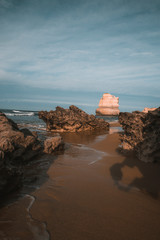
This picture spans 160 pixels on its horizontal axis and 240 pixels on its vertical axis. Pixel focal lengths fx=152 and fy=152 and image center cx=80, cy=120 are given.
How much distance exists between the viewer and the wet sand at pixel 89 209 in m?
1.84

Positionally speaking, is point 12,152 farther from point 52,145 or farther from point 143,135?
point 143,135

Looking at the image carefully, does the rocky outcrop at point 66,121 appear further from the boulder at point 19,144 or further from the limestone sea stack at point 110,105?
the limestone sea stack at point 110,105

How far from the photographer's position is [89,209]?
2299 mm

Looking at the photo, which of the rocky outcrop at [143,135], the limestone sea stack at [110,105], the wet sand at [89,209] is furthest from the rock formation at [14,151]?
the limestone sea stack at [110,105]

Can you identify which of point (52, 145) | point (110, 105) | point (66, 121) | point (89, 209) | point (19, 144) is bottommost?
point (89, 209)

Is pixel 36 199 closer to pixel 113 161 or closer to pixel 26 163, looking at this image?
pixel 26 163

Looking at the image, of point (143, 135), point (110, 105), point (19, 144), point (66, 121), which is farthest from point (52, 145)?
point (110, 105)

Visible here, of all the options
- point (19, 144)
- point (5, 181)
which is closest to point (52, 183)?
point (5, 181)

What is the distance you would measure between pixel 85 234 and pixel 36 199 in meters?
1.08

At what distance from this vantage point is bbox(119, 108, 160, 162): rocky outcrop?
4.32 metres

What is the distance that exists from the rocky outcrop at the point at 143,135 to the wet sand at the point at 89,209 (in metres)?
0.70

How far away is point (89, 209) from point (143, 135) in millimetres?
3329

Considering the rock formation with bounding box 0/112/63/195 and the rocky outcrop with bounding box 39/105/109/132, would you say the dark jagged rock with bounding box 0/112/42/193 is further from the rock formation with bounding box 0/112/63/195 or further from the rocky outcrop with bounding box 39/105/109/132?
the rocky outcrop with bounding box 39/105/109/132

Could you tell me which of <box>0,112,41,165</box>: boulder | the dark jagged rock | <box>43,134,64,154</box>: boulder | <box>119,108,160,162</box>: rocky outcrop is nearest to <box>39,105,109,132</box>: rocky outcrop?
<box>43,134,64,154</box>: boulder
